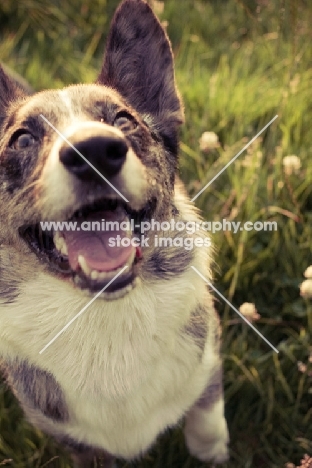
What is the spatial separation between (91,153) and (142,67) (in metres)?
0.89

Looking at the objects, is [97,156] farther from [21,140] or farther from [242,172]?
[242,172]

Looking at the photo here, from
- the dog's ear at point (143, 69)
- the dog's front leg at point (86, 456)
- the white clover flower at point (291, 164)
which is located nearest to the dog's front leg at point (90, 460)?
the dog's front leg at point (86, 456)

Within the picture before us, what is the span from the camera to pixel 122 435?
237 centimetres

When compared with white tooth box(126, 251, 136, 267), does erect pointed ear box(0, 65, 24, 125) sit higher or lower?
higher

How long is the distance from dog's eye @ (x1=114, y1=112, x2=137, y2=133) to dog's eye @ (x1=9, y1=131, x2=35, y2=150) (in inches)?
12.7

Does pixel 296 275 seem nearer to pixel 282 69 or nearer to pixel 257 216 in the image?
pixel 257 216

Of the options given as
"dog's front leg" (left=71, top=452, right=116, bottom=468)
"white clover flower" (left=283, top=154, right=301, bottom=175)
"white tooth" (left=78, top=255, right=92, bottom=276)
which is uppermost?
"white tooth" (left=78, top=255, right=92, bottom=276)

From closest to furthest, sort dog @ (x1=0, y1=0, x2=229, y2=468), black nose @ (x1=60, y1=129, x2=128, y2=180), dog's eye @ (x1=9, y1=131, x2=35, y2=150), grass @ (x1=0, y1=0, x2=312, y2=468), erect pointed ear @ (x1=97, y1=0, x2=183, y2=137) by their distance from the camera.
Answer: black nose @ (x1=60, y1=129, x2=128, y2=180), dog @ (x1=0, y1=0, x2=229, y2=468), dog's eye @ (x1=9, y1=131, x2=35, y2=150), erect pointed ear @ (x1=97, y1=0, x2=183, y2=137), grass @ (x1=0, y1=0, x2=312, y2=468)

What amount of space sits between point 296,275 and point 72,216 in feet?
5.37

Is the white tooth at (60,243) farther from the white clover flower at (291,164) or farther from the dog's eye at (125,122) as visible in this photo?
the white clover flower at (291,164)

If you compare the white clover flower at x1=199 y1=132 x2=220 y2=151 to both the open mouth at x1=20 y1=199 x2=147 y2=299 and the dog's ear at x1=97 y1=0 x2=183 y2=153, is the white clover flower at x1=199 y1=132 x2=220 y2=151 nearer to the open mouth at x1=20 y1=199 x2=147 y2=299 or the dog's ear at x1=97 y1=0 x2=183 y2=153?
the dog's ear at x1=97 y1=0 x2=183 y2=153

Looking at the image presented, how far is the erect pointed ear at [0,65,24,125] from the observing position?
2.43m

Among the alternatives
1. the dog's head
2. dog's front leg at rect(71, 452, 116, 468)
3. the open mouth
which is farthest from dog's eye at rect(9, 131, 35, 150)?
dog's front leg at rect(71, 452, 116, 468)

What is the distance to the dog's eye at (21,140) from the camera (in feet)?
6.78
